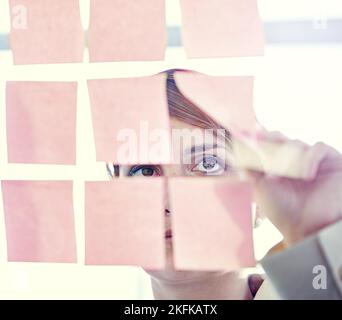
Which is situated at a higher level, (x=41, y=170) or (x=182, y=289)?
(x=41, y=170)

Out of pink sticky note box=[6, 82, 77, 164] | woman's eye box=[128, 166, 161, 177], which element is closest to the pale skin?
woman's eye box=[128, 166, 161, 177]

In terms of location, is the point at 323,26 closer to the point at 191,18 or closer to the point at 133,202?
the point at 191,18

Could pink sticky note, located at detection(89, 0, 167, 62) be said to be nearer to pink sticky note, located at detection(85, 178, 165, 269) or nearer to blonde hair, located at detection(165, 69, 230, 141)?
blonde hair, located at detection(165, 69, 230, 141)

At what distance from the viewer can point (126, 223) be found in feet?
2.16

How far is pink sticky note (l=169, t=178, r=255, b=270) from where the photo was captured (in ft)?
2.08

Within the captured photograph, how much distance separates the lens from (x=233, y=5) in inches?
26.5

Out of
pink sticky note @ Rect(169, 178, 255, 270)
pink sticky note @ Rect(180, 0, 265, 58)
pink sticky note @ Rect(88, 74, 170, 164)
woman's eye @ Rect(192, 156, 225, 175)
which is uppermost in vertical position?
pink sticky note @ Rect(180, 0, 265, 58)

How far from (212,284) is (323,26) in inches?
16.3

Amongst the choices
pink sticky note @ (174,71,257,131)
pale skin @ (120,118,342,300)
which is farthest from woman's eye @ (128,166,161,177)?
pink sticky note @ (174,71,257,131)

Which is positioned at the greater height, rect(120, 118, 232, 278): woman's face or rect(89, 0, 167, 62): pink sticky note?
rect(89, 0, 167, 62): pink sticky note

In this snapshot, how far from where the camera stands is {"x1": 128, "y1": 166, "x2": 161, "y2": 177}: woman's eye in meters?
0.67

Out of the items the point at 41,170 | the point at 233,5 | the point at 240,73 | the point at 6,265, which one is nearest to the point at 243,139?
the point at 240,73

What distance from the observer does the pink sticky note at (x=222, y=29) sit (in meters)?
0.67

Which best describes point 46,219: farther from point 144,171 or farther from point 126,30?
point 126,30
